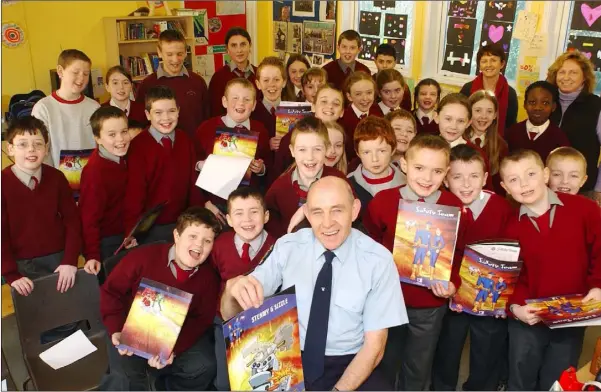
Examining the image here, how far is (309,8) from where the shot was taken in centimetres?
838

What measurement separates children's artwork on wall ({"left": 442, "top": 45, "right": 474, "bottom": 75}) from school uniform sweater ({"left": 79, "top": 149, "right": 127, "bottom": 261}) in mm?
4735

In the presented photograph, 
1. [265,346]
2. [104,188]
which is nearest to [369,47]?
[104,188]

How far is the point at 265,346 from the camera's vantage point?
2.02m

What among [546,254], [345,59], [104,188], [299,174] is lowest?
[546,254]

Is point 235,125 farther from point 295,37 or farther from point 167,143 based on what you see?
point 295,37

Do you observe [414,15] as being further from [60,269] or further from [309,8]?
[60,269]

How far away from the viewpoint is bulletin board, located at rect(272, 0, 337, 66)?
816 cm

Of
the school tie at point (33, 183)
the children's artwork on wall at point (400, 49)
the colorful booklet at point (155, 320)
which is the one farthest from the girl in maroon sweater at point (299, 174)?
the children's artwork on wall at point (400, 49)

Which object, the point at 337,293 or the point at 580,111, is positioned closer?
the point at 337,293

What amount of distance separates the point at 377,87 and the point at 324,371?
10.4ft

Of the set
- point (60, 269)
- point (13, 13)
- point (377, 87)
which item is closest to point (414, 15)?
point (377, 87)

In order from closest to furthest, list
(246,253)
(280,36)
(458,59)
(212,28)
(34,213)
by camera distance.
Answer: (246,253), (34,213), (458,59), (280,36), (212,28)

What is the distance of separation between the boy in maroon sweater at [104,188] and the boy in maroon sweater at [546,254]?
230 cm

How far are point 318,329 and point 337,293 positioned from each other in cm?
17
